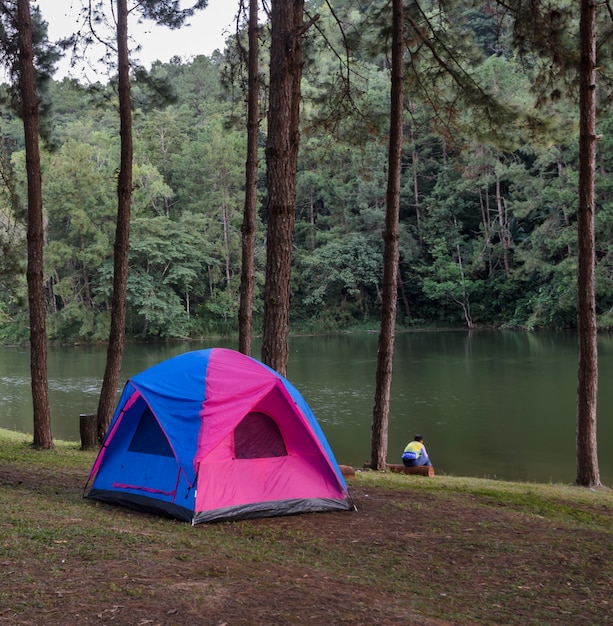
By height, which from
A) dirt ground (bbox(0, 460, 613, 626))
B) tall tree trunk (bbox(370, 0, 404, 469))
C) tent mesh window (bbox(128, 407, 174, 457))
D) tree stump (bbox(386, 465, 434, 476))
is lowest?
tree stump (bbox(386, 465, 434, 476))

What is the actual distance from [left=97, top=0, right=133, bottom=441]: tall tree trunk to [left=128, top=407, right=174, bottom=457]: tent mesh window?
3.42 metres

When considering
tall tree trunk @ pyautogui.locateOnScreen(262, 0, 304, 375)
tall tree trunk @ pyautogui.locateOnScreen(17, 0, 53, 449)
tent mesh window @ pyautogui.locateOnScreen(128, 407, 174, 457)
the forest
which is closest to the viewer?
tent mesh window @ pyautogui.locateOnScreen(128, 407, 174, 457)

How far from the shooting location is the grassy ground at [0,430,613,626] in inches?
130

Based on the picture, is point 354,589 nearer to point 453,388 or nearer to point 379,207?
point 453,388

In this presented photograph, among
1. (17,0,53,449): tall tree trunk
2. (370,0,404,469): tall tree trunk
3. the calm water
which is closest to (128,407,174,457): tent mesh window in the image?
(17,0,53,449): tall tree trunk

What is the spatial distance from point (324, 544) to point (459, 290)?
3471 centimetres

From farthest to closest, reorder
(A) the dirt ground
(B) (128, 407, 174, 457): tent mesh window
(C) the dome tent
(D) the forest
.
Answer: (D) the forest
(B) (128, 407, 174, 457): tent mesh window
(C) the dome tent
(A) the dirt ground

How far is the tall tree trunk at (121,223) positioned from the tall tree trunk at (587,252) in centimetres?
528

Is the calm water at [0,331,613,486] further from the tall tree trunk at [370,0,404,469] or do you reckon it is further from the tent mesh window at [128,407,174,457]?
the tent mesh window at [128,407,174,457]

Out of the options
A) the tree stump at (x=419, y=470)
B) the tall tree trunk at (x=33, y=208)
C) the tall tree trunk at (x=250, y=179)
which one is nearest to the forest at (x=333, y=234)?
the tall tree trunk at (x=250, y=179)

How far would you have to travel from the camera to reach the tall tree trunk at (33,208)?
8336mm

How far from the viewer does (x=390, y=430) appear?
14.5 meters

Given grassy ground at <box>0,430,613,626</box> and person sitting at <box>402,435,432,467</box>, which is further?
person sitting at <box>402,435,432,467</box>

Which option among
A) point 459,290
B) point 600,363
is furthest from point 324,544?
point 459,290
